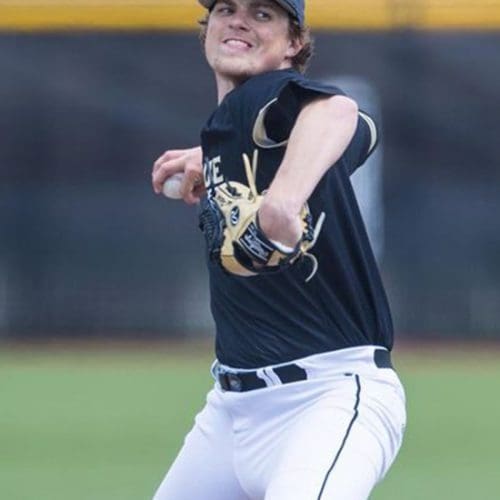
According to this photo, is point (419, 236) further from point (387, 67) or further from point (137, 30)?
point (137, 30)

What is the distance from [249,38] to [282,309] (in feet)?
1.98

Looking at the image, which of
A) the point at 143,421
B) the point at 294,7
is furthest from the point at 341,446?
the point at 143,421

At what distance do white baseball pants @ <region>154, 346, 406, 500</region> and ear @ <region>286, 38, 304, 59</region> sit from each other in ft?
2.27

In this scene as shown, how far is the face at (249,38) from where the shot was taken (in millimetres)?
3773

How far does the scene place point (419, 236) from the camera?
34.7ft

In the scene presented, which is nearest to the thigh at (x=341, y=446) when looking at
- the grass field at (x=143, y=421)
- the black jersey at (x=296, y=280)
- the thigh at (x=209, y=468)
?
the black jersey at (x=296, y=280)

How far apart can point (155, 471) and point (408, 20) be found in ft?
15.3

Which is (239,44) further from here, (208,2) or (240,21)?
(208,2)

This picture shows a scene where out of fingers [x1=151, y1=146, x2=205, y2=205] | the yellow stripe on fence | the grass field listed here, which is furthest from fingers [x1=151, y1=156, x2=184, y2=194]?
the yellow stripe on fence

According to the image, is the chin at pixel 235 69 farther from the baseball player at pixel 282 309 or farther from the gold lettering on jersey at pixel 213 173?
the gold lettering on jersey at pixel 213 173

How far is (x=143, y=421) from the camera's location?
8109 mm

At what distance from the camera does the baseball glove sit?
3396 mm

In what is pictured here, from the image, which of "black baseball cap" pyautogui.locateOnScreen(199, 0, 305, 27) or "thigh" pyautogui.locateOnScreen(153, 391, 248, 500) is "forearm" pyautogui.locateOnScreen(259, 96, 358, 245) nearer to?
"black baseball cap" pyautogui.locateOnScreen(199, 0, 305, 27)

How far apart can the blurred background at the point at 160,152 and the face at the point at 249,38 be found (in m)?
6.67
